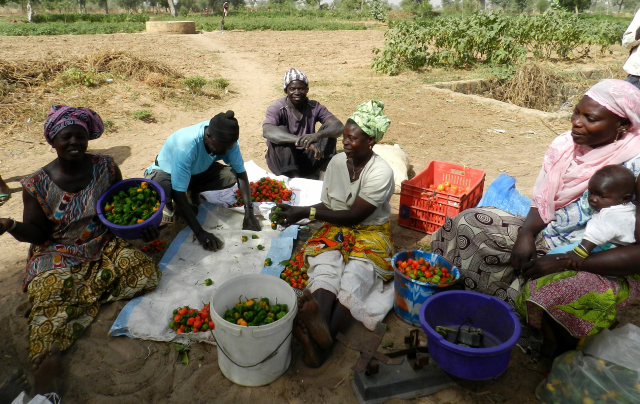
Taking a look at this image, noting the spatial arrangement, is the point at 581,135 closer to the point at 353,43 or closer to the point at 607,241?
the point at 607,241

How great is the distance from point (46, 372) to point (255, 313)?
1185mm

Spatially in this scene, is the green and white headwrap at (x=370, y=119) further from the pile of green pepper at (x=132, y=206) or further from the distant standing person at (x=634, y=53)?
the distant standing person at (x=634, y=53)

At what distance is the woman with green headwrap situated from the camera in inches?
116

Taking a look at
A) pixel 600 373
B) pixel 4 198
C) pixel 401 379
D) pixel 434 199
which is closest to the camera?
pixel 600 373

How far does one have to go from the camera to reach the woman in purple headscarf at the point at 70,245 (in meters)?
2.74

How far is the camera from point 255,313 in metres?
2.55

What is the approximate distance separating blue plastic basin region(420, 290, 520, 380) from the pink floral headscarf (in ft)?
2.47

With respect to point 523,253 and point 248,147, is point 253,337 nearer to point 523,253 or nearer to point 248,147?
point 523,253

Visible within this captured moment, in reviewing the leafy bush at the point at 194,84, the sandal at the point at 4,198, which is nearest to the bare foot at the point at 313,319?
the sandal at the point at 4,198

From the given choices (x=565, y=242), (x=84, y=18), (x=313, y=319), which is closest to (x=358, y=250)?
(x=313, y=319)

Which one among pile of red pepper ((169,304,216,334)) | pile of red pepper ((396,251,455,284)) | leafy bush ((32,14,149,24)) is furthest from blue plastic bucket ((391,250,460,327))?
leafy bush ((32,14,149,24))

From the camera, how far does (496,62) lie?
37.6 feet

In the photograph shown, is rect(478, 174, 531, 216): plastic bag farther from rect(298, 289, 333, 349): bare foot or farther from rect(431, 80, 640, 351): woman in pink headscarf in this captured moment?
rect(298, 289, 333, 349): bare foot

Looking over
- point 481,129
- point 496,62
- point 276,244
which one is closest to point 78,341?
point 276,244
